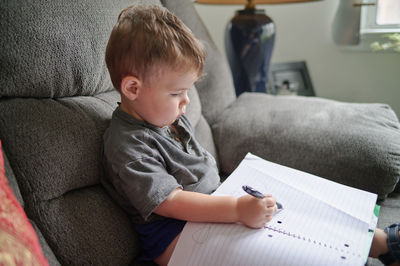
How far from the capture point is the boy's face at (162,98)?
0.68 m

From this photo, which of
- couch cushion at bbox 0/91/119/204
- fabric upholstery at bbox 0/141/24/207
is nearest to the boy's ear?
couch cushion at bbox 0/91/119/204

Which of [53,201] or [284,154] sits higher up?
[53,201]

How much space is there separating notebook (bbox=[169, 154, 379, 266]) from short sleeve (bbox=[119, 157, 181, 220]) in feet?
0.27

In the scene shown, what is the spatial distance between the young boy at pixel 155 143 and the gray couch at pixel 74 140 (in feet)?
0.17

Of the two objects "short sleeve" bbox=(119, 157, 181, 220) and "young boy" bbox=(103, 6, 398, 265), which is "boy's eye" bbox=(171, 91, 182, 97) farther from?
"short sleeve" bbox=(119, 157, 181, 220)

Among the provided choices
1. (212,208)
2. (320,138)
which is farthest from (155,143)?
(320,138)

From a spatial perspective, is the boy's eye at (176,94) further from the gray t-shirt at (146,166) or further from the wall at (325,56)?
the wall at (325,56)

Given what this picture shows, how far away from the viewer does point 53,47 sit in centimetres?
67

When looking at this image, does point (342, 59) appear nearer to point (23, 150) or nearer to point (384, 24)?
point (384, 24)

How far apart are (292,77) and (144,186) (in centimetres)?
145

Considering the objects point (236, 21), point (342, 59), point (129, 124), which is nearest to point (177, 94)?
point (129, 124)

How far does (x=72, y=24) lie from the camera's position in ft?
2.34

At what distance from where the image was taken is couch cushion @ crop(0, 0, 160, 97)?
61 cm

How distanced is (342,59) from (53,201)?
1.60m
